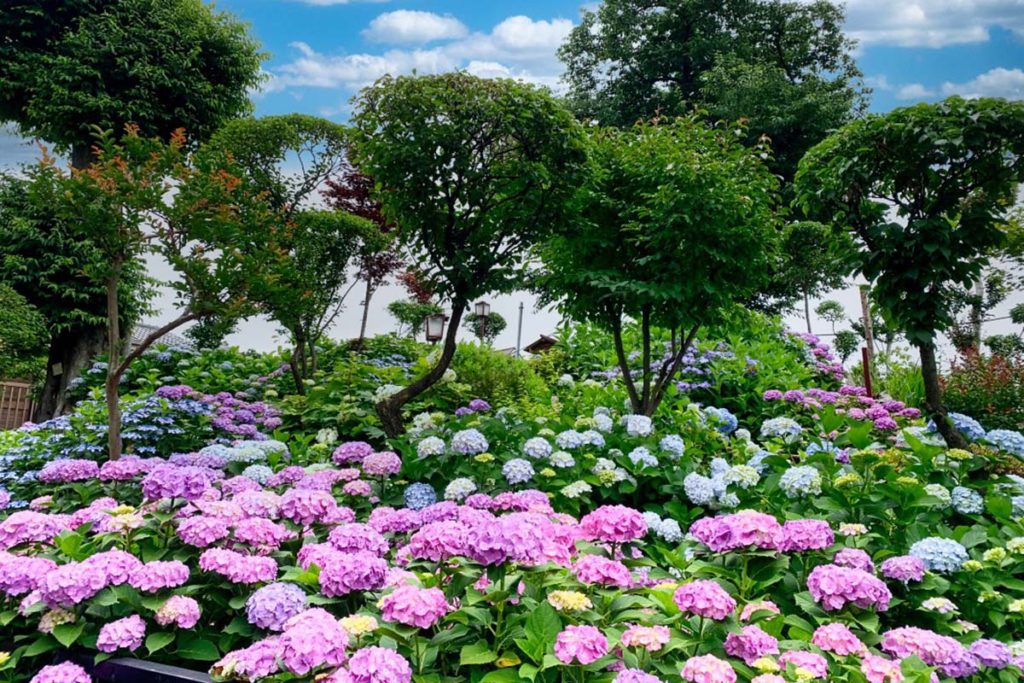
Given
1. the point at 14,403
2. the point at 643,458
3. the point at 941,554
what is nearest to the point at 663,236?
the point at 643,458

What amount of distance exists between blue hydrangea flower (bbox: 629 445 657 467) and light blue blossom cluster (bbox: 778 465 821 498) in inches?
33.9

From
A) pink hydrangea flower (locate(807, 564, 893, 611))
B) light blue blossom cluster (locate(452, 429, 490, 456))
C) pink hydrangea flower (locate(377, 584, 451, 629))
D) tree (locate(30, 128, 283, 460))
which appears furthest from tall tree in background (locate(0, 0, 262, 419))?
pink hydrangea flower (locate(807, 564, 893, 611))

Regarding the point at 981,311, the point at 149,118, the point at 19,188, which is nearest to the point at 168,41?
the point at 149,118

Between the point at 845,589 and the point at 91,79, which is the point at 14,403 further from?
the point at 845,589

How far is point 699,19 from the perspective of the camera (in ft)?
59.3

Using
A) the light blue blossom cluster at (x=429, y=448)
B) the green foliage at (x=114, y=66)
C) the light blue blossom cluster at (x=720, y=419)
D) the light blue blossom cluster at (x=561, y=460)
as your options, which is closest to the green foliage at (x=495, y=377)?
the light blue blossom cluster at (x=720, y=419)

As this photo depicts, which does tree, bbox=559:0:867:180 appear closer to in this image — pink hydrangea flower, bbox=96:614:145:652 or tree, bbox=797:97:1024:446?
tree, bbox=797:97:1024:446

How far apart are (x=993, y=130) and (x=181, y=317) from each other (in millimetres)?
5439

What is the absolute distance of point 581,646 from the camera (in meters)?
1.53

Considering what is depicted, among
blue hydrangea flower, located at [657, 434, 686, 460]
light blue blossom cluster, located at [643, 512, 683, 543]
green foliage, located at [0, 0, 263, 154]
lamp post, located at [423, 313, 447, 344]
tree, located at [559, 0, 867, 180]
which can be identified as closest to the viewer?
light blue blossom cluster, located at [643, 512, 683, 543]

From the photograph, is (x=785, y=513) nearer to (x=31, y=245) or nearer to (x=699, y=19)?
(x=31, y=245)

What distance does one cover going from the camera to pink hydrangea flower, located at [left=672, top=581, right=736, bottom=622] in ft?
5.39

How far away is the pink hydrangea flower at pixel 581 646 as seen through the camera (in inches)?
60.0

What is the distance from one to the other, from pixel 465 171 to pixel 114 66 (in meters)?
8.34
